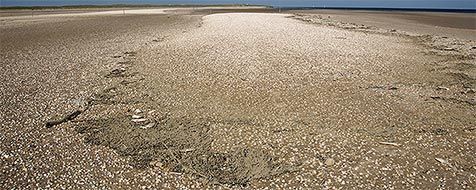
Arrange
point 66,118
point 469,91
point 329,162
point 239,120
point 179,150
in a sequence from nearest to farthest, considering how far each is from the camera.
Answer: point 329,162 < point 179,150 < point 239,120 < point 66,118 < point 469,91

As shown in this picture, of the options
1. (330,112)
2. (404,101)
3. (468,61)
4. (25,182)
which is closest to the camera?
(25,182)

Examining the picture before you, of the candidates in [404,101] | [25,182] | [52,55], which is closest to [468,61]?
[404,101]

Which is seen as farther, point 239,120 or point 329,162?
point 239,120

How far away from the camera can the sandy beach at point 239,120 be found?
9.14m

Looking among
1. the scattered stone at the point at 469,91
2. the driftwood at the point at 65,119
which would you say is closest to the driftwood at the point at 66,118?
the driftwood at the point at 65,119

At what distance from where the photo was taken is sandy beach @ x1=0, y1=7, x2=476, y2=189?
9.14 meters

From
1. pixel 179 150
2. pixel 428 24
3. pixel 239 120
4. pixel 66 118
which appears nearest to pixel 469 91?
pixel 239 120

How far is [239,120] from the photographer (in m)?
12.3

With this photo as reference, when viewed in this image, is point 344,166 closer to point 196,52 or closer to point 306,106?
point 306,106

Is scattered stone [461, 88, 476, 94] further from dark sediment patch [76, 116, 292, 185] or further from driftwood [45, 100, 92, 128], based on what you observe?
driftwood [45, 100, 92, 128]

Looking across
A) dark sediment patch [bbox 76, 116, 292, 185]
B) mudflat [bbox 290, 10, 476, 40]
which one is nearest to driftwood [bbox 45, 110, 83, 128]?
dark sediment patch [bbox 76, 116, 292, 185]

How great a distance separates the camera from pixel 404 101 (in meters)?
14.0

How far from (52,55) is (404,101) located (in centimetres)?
2140

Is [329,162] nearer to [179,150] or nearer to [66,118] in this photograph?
[179,150]
